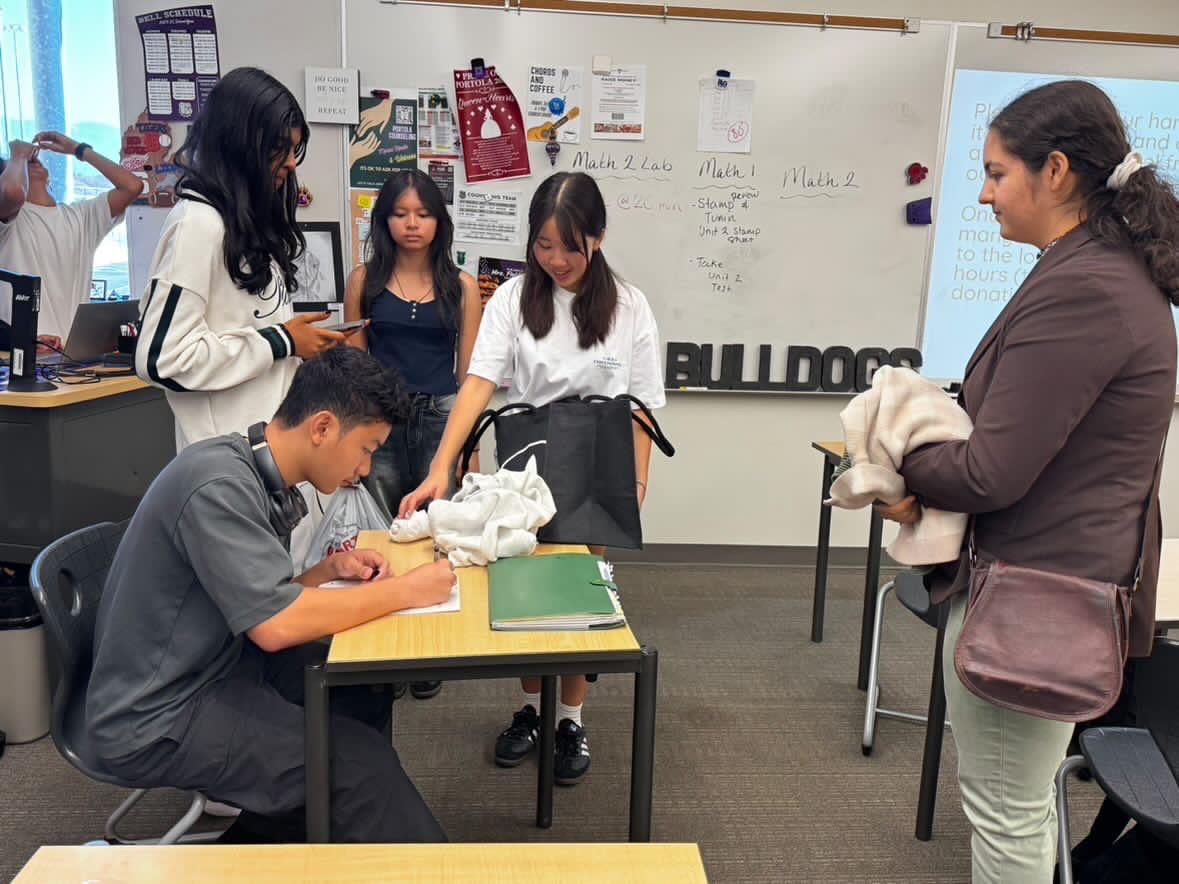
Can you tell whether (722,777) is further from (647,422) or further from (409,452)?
(409,452)

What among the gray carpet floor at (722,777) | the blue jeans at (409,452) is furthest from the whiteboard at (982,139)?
the blue jeans at (409,452)

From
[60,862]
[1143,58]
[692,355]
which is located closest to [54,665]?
[60,862]

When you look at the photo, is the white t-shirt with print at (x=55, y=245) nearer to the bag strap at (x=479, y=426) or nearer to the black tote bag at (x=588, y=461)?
the bag strap at (x=479, y=426)

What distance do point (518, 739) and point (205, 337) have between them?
1.24 m

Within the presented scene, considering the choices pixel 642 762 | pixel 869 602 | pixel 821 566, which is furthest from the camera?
pixel 821 566

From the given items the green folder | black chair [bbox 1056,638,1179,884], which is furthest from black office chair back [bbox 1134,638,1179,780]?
the green folder

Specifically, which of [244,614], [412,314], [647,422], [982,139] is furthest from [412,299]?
[982,139]

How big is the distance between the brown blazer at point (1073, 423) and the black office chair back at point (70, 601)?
4.58 ft

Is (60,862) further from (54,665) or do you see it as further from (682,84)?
(682,84)

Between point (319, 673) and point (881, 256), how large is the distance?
3099 mm

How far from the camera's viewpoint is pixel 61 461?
243 centimetres

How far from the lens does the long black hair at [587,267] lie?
76.3 inches

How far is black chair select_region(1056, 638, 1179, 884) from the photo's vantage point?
1312mm

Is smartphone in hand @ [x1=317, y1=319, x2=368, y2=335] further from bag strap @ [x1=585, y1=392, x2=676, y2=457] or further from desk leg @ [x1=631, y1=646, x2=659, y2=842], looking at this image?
desk leg @ [x1=631, y1=646, x2=659, y2=842]
